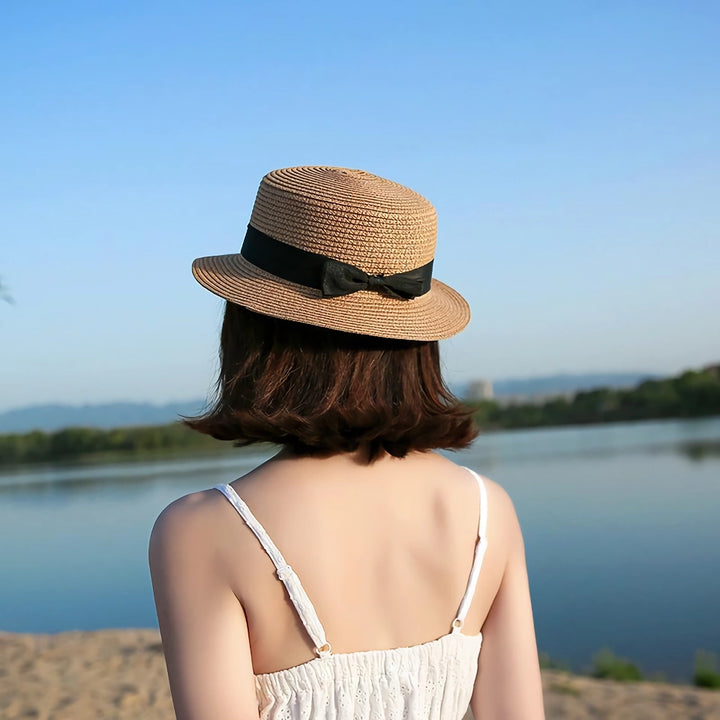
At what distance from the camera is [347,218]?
112 centimetres

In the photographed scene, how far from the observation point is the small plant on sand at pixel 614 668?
4.98m

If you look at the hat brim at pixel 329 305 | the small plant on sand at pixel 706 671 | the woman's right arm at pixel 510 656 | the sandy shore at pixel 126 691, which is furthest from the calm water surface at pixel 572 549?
the hat brim at pixel 329 305

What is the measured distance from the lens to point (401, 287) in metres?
1.18

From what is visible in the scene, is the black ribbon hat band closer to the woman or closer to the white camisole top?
the woman

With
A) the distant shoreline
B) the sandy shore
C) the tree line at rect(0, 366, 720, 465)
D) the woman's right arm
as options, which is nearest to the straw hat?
the woman's right arm

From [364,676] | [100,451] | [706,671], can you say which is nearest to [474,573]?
[364,676]

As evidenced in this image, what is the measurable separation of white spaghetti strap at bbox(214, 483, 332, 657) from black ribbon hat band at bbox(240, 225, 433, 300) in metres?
0.30

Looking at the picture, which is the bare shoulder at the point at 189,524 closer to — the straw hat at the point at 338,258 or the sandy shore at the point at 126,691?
the straw hat at the point at 338,258

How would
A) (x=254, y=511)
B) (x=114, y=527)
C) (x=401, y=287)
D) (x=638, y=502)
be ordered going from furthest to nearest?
(x=114, y=527) < (x=638, y=502) < (x=401, y=287) < (x=254, y=511)

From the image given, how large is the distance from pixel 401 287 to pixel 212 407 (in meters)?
0.32

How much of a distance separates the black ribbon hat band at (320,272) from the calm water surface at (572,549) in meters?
4.69

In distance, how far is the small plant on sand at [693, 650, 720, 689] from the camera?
471cm

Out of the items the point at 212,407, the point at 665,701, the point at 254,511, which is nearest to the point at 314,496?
the point at 254,511

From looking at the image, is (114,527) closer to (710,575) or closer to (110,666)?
(110,666)
